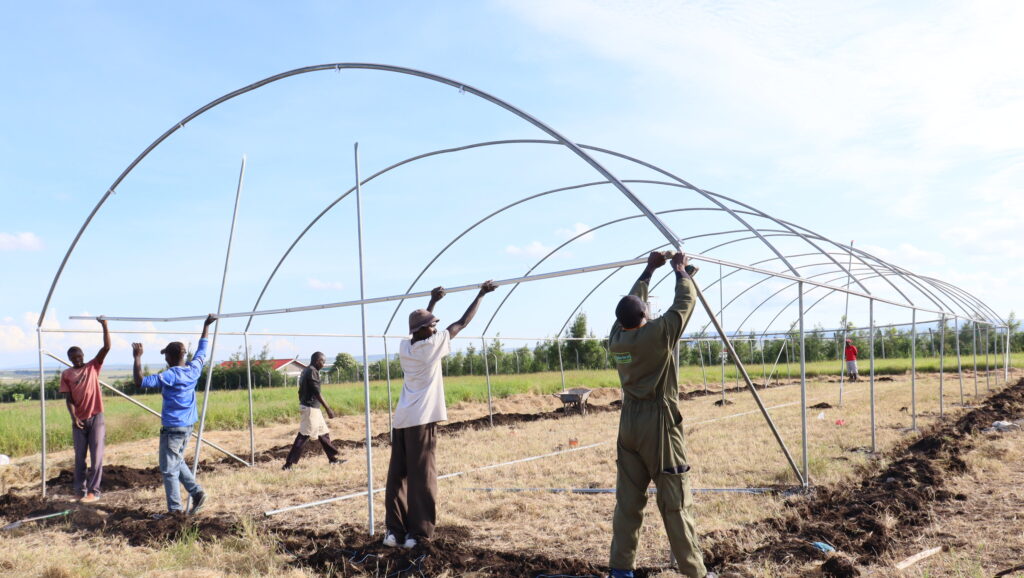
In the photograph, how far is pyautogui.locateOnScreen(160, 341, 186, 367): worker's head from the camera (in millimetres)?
6454

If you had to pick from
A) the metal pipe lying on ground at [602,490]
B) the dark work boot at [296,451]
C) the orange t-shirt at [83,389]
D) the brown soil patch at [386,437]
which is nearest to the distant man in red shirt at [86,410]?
the orange t-shirt at [83,389]

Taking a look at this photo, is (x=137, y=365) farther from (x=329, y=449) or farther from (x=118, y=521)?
(x=329, y=449)

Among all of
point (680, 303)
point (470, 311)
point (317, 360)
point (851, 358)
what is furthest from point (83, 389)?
point (851, 358)

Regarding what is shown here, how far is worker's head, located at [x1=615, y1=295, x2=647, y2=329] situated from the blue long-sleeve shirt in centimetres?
433

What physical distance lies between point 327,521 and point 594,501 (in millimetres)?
2554

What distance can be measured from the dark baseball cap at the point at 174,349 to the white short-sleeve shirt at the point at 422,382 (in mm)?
2762

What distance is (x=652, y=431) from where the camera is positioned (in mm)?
4020

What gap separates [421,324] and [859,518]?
3.72 metres

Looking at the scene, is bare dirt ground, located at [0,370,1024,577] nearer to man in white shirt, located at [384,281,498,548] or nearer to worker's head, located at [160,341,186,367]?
man in white shirt, located at [384,281,498,548]

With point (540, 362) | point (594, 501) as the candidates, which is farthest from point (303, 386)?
point (540, 362)

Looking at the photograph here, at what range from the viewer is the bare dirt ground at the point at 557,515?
15.1 ft

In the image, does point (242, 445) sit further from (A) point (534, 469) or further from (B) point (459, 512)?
(B) point (459, 512)

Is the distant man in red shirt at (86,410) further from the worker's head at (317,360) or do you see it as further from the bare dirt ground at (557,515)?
the worker's head at (317,360)

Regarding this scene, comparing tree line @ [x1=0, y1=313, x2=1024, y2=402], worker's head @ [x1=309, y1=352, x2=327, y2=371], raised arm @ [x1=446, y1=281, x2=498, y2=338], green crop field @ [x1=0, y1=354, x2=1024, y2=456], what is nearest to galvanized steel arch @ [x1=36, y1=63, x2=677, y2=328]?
raised arm @ [x1=446, y1=281, x2=498, y2=338]
